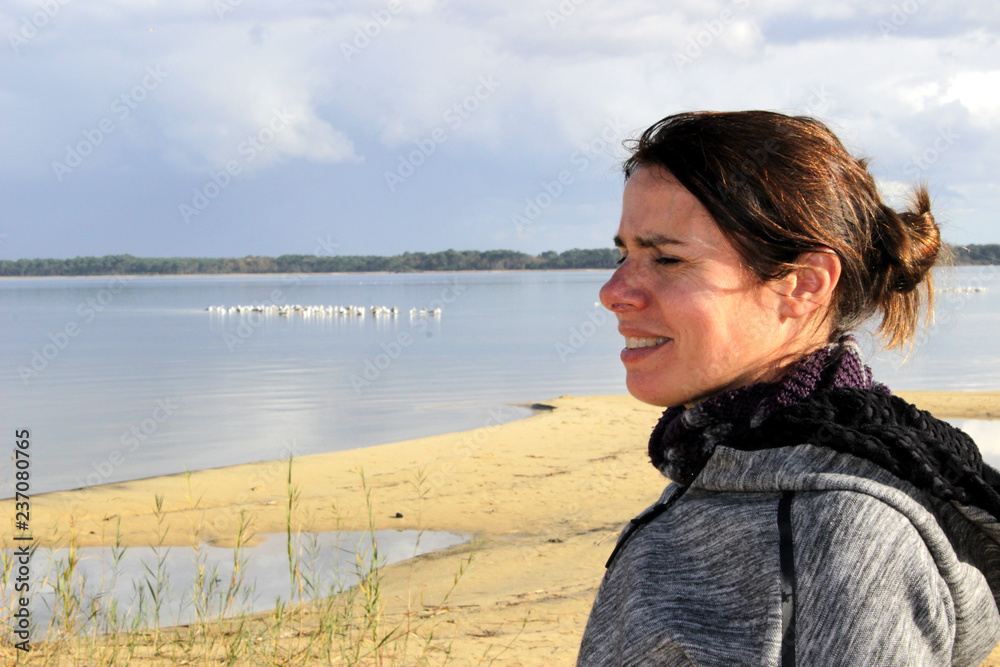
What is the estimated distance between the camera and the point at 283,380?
18469 mm

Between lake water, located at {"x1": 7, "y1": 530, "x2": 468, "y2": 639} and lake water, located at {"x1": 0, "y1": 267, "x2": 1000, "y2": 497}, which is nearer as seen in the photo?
lake water, located at {"x1": 7, "y1": 530, "x2": 468, "y2": 639}

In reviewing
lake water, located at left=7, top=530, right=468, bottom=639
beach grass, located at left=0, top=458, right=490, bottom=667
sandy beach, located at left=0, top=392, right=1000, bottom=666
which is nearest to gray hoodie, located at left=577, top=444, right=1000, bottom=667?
beach grass, located at left=0, top=458, right=490, bottom=667

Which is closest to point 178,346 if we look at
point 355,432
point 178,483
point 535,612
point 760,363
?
point 355,432

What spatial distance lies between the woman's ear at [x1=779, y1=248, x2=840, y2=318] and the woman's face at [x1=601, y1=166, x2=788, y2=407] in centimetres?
2

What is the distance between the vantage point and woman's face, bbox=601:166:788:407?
138 centimetres

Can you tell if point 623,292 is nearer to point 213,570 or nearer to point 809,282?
point 809,282

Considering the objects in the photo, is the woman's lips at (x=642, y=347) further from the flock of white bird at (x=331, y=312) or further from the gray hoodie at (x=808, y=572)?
the flock of white bird at (x=331, y=312)

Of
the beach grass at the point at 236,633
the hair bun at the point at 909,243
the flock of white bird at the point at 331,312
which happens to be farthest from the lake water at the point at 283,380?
the flock of white bird at the point at 331,312

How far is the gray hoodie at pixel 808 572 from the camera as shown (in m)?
1.08

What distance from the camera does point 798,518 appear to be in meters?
1.13

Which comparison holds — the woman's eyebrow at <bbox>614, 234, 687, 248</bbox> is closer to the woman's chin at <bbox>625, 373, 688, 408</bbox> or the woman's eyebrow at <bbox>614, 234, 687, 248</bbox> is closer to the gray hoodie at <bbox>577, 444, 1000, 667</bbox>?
the woman's chin at <bbox>625, 373, 688, 408</bbox>

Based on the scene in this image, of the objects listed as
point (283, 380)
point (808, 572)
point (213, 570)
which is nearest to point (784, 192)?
point (808, 572)

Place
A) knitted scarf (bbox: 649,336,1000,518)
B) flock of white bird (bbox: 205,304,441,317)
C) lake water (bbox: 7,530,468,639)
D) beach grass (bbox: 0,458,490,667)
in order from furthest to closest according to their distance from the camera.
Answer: flock of white bird (bbox: 205,304,441,317)
lake water (bbox: 7,530,468,639)
beach grass (bbox: 0,458,490,667)
knitted scarf (bbox: 649,336,1000,518)

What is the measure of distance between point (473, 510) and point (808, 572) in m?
7.96
